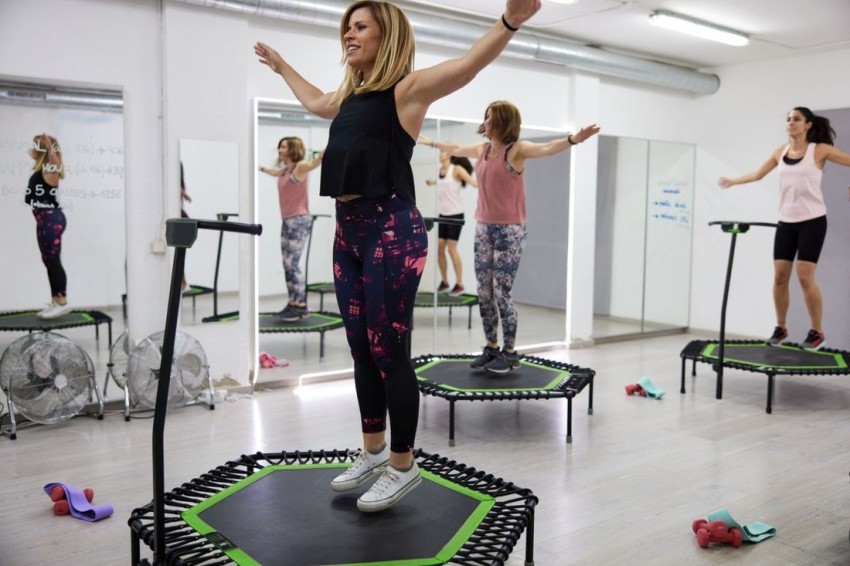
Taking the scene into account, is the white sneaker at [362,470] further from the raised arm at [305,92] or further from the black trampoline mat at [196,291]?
the black trampoline mat at [196,291]

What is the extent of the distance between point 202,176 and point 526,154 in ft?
6.40

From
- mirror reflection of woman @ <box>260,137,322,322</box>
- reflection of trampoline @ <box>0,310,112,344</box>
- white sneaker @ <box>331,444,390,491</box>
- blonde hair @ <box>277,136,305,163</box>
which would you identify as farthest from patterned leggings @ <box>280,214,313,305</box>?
white sneaker @ <box>331,444,390,491</box>

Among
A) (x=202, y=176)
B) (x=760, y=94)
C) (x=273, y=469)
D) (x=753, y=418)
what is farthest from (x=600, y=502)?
(x=760, y=94)

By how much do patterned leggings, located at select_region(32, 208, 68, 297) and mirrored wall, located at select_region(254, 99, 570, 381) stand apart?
3.95ft

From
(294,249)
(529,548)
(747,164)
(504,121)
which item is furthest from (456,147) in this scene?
(747,164)

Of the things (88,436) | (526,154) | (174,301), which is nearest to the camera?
(174,301)

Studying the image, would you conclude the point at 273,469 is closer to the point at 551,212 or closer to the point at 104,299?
the point at 104,299

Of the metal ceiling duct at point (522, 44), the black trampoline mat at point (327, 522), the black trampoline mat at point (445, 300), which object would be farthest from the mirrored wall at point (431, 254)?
the black trampoline mat at point (327, 522)

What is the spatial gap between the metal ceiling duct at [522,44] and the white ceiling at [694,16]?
0.12 m

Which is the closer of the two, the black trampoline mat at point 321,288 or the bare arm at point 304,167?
the bare arm at point 304,167

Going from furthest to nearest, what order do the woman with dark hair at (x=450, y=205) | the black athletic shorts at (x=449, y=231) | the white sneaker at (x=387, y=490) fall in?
the black athletic shorts at (x=449, y=231), the woman with dark hair at (x=450, y=205), the white sneaker at (x=387, y=490)

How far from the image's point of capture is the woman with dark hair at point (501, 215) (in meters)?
4.39

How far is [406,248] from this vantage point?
2.33 m

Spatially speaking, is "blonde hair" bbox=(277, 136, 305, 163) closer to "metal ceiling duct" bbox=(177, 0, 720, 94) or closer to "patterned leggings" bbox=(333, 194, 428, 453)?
"metal ceiling duct" bbox=(177, 0, 720, 94)
